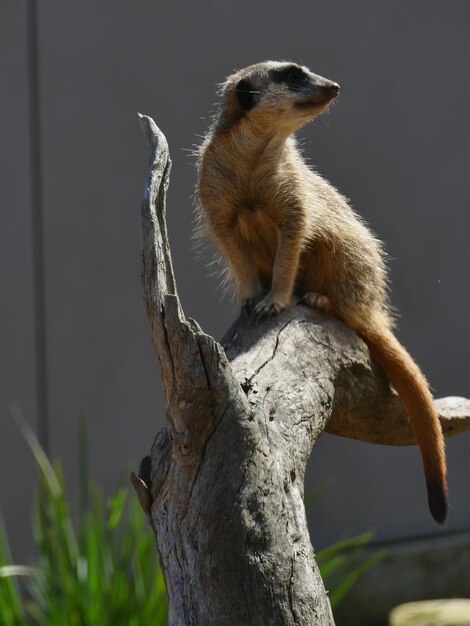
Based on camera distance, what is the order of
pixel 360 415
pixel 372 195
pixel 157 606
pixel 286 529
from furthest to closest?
pixel 372 195, pixel 157 606, pixel 360 415, pixel 286 529

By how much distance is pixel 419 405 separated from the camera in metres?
2.37

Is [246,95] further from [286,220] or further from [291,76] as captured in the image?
[286,220]

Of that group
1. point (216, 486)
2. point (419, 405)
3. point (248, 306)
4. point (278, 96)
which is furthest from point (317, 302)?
point (216, 486)

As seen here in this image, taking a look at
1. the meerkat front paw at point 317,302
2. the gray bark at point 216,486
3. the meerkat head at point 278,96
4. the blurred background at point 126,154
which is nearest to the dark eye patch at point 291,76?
the meerkat head at point 278,96

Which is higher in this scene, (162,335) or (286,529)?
(162,335)

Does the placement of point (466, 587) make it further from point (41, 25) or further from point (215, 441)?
point (215, 441)

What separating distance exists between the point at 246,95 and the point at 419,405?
888mm

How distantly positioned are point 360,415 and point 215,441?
905 mm

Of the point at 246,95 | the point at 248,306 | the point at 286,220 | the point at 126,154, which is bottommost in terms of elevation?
the point at 126,154

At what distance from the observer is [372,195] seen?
16.1 ft

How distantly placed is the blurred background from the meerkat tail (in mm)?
2390

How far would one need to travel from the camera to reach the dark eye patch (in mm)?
2488

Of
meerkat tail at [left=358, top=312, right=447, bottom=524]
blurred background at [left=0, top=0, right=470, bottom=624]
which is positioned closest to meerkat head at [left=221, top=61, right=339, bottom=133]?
meerkat tail at [left=358, top=312, right=447, bottom=524]

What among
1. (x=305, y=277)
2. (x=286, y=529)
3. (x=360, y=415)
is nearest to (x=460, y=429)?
(x=360, y=415)
